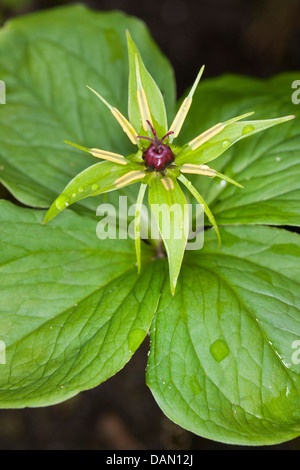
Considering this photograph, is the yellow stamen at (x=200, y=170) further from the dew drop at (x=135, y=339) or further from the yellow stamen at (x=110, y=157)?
the dew drop at (x=135, y=339)

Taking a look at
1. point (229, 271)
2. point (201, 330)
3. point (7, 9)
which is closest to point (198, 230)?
point (229, 271)

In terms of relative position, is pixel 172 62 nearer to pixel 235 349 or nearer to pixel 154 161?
pixel 154 161

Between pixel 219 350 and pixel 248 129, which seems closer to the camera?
pixel 248 129

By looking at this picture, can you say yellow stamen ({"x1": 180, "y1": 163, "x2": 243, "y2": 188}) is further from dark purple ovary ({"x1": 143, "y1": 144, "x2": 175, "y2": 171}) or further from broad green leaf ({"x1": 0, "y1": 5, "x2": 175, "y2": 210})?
broad green leaf ({"x1": 0, "y1": 5, "x2": 175, "y2": 210})

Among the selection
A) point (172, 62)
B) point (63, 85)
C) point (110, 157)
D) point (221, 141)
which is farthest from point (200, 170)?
point (172, 62)

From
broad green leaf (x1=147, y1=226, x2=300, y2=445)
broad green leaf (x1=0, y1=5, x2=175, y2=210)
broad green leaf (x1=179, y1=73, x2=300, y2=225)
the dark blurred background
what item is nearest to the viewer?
broad green leaf (x1=147, y1=226, x2=300, y2=445)

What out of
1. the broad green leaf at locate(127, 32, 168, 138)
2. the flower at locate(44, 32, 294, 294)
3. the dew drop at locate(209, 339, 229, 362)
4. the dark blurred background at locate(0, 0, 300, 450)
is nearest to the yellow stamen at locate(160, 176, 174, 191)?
the flower at locate(44, 32, 294, 294)

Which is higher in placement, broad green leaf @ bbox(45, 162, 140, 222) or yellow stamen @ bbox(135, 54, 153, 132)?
yellow stamen @ bbox(135, 54, 153, 132)

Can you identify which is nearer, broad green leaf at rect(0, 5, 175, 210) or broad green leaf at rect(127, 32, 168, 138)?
broad green leaf at rect(127, 32, 168, 138)
